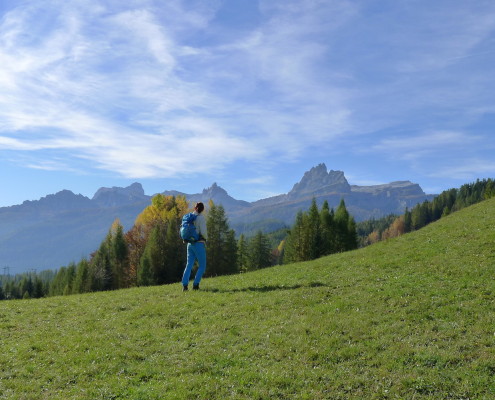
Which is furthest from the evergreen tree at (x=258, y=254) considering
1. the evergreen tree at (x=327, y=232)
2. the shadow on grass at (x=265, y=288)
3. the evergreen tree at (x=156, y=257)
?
the shadow on grass at (x=265, y=288)

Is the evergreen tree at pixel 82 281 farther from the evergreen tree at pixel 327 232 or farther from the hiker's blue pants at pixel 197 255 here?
the hiker's blue pants at pixel 197 255

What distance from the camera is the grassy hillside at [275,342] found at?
9430 millimetres

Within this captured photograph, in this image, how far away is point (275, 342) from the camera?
12180 millimetres

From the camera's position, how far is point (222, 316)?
1538 centimetres

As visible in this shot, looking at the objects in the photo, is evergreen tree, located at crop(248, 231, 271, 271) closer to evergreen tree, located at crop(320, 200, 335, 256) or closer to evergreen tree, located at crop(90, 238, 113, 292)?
evergreen tree, located at crop(320, 200, 335, 256)

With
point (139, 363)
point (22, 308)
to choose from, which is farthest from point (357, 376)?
point (22, 308)

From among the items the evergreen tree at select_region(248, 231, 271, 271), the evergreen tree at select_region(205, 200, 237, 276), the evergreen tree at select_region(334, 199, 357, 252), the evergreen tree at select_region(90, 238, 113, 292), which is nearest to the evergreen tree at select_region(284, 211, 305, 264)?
the evergreen tree at select_region(334, 199, 357, 252)

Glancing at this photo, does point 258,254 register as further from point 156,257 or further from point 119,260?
point 156,257

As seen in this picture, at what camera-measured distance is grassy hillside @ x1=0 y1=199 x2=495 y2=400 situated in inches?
371

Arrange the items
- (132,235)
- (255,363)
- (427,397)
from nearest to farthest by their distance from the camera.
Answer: (427,397)
(255,363)
(132,235)

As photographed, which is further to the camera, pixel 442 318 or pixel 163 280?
pixel 163 280

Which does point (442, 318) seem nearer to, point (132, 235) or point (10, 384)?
point (10, 384)

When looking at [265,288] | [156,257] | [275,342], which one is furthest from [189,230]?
[156,257]

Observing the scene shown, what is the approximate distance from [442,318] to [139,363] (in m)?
10.1
